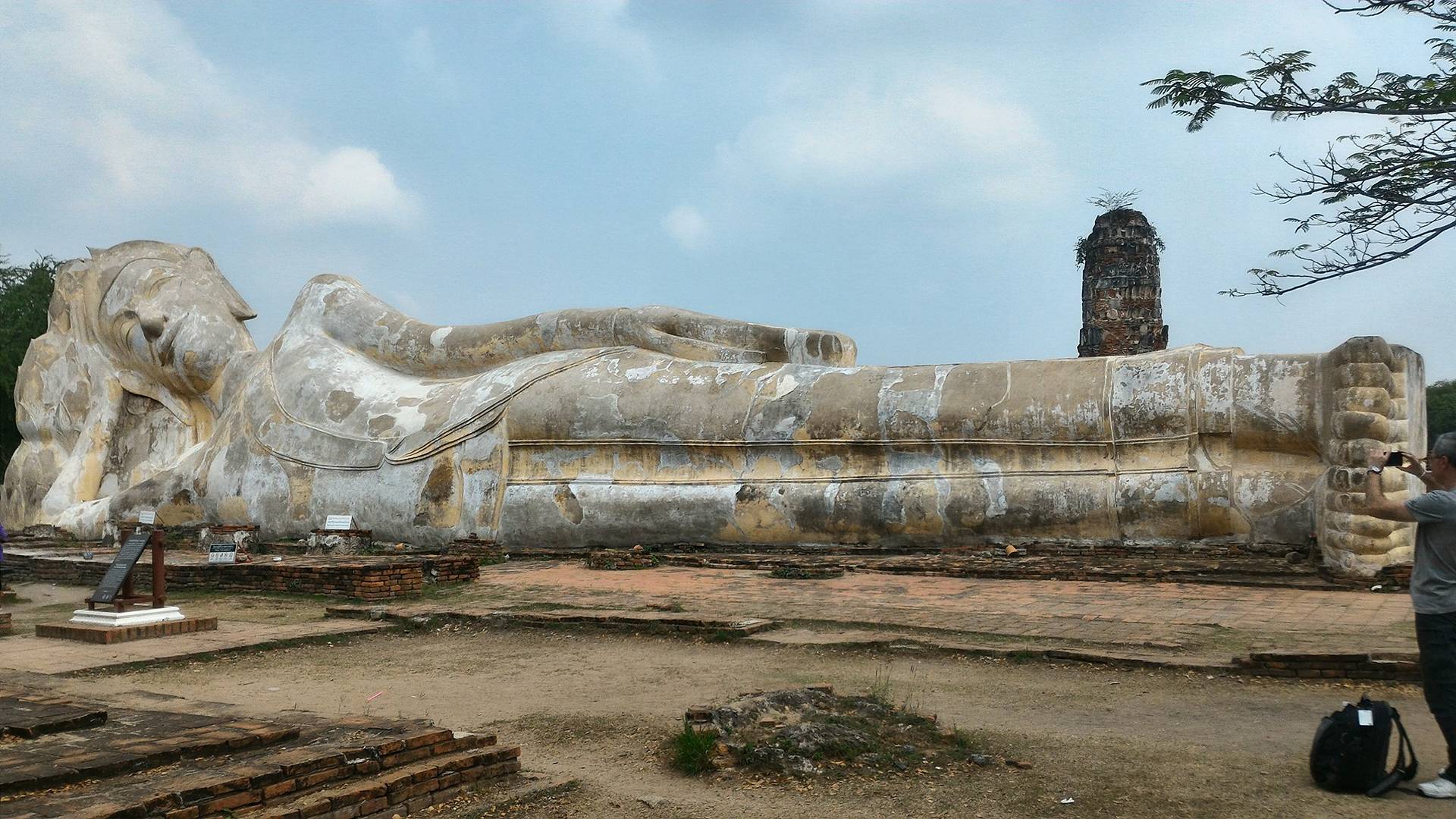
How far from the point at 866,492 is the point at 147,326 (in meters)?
9.41

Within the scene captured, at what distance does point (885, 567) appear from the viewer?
29.9ft

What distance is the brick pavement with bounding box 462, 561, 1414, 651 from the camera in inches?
244

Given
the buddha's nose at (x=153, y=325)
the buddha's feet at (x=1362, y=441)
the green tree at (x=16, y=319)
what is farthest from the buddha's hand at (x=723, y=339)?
the green tree at (x=16, y=319)

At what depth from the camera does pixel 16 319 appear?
23.1 meters

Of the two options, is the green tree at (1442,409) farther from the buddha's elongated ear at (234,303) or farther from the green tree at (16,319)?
the green tree at (16,319)

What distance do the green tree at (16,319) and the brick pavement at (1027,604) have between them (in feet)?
55.6

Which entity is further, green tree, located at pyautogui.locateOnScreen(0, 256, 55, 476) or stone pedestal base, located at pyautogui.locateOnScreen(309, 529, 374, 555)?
green tree, located at pyautogui.locateOnScreen(0, 256, 55, 476)

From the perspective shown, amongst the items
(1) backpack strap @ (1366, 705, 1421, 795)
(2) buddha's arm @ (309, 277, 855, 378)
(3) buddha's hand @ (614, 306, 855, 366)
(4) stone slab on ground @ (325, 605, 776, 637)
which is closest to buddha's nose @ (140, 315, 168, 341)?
(2) buddha's arm @ (309, 277, 855, 378)

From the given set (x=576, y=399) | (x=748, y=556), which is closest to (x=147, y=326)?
(x=576, y=399)

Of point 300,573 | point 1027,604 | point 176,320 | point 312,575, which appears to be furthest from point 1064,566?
point 176,320

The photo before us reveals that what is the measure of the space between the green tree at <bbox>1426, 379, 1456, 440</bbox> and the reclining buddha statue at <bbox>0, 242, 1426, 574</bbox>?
18.3m

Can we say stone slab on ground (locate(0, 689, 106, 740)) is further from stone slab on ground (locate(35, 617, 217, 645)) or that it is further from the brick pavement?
the brick pavement

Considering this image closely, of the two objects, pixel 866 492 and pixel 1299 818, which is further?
pixel 866 492

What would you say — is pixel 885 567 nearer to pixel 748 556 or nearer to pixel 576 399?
pixel 748 556
